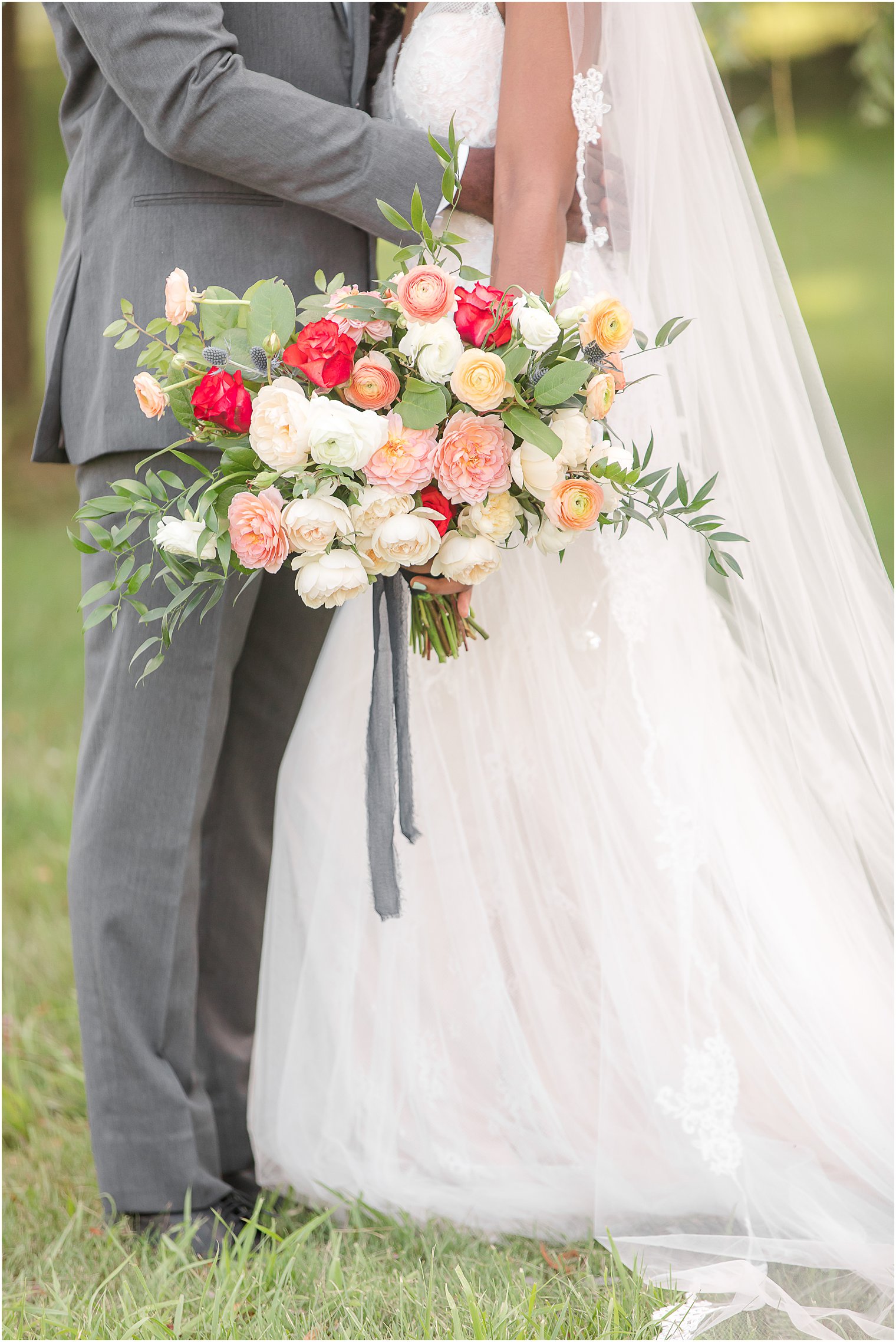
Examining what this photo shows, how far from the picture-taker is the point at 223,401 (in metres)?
1.37

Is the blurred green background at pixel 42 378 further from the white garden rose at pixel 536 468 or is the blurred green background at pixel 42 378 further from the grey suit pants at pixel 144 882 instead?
the white garden rose at pixel 536 468

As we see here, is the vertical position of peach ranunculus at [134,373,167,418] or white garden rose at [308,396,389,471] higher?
peach ranunculus at [134,373,167,418]

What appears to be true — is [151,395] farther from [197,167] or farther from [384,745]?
[384,745]

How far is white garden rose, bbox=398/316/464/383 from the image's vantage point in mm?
1380

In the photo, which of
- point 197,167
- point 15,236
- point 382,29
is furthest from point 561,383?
point 15,236

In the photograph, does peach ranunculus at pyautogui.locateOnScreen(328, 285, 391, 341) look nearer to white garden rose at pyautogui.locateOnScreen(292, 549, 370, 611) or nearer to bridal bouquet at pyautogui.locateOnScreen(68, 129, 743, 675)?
bridal bouquet at pyautogui.locateOnScreen(68, 129, 743, 675)

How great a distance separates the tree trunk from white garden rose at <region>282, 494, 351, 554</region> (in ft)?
22.9

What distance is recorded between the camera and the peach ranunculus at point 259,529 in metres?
1.36

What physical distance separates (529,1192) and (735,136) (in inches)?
66.8

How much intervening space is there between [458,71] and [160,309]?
61cm

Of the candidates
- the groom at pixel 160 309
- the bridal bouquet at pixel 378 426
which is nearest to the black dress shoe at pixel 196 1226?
the groom at pixel 160 309

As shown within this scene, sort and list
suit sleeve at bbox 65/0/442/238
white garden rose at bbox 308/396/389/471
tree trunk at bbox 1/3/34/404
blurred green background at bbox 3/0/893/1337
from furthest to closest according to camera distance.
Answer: tree trunk at bbox 1/3/34/404 < blurred green background at bbox 3/0/893/1337 < suit sleeve at bbox 65/0/442/238 < white garden rose at bbox 308/396/389/471

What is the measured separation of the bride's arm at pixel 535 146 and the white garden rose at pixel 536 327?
262mm

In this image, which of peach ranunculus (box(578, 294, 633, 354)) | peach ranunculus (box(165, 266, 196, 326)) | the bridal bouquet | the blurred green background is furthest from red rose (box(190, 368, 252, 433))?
the blurred green background
